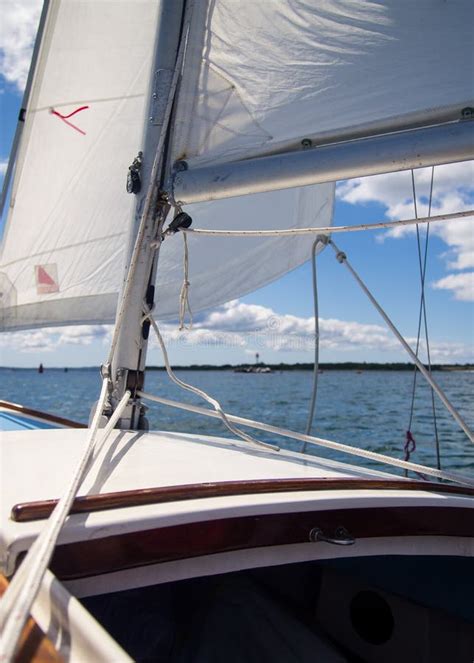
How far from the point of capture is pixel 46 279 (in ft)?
10.3

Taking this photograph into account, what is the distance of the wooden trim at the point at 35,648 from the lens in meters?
0.70

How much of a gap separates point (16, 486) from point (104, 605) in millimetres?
639

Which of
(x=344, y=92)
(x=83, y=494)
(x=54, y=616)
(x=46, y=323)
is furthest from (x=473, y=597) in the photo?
(x=46, y=323)

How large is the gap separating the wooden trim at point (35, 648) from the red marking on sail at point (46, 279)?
2566mm

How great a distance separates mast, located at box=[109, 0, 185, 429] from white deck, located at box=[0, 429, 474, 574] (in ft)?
0.85

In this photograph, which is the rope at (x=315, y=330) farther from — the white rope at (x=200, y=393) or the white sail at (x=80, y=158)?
the white sail at (x=80, y=158)

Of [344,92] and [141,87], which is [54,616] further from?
[141,87]

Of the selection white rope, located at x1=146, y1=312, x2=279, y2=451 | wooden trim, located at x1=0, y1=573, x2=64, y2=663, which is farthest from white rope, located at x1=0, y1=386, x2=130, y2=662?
white rope, located at x1=146, y1=312, x2=279, y2=451

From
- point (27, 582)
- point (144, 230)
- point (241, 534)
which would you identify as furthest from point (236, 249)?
point (27, 582)

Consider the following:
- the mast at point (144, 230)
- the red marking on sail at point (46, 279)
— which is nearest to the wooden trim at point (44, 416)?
the red marking on sail at point (46, 279)

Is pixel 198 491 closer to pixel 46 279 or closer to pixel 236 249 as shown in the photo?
pixel 236 249

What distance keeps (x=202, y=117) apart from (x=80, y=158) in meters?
1.14

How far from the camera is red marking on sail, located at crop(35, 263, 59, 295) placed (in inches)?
122

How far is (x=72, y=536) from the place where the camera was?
39.6 inches
